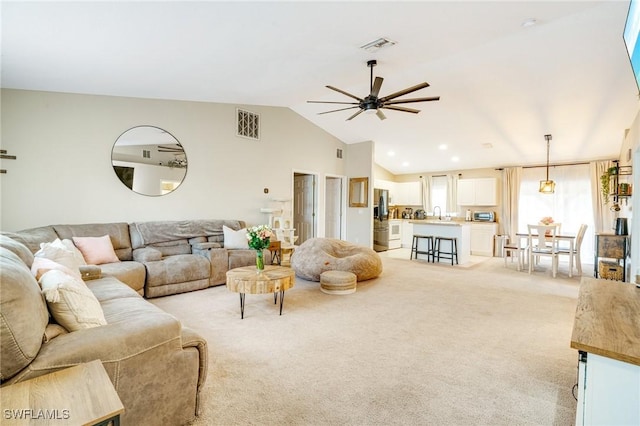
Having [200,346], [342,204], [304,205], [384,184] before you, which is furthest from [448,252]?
[200,346]

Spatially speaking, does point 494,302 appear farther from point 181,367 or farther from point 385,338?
point 181,367

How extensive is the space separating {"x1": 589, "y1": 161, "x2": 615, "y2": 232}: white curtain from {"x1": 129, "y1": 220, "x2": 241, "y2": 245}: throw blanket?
7.62 meters

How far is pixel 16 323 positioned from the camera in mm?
1218

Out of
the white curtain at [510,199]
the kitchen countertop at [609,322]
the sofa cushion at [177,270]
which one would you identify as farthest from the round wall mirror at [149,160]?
the white curtain at [510,199]

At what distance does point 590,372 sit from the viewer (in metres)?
1.16

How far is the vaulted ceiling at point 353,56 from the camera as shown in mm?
2701

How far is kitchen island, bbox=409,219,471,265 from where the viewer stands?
6.66m

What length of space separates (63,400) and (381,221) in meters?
8.08

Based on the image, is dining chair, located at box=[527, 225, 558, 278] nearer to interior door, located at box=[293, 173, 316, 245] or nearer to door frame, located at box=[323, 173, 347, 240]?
door frame, located at box=[323, 173, 347, 240]

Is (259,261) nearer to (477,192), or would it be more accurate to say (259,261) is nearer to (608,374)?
(608,374)

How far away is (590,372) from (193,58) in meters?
4.18

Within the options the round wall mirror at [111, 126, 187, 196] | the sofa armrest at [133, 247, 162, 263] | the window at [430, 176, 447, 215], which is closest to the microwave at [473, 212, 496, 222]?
the window at [430, 176, 447, 215]

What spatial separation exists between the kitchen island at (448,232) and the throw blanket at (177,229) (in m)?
4.20

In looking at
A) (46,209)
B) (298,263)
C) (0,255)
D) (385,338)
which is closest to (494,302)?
(385,338)
